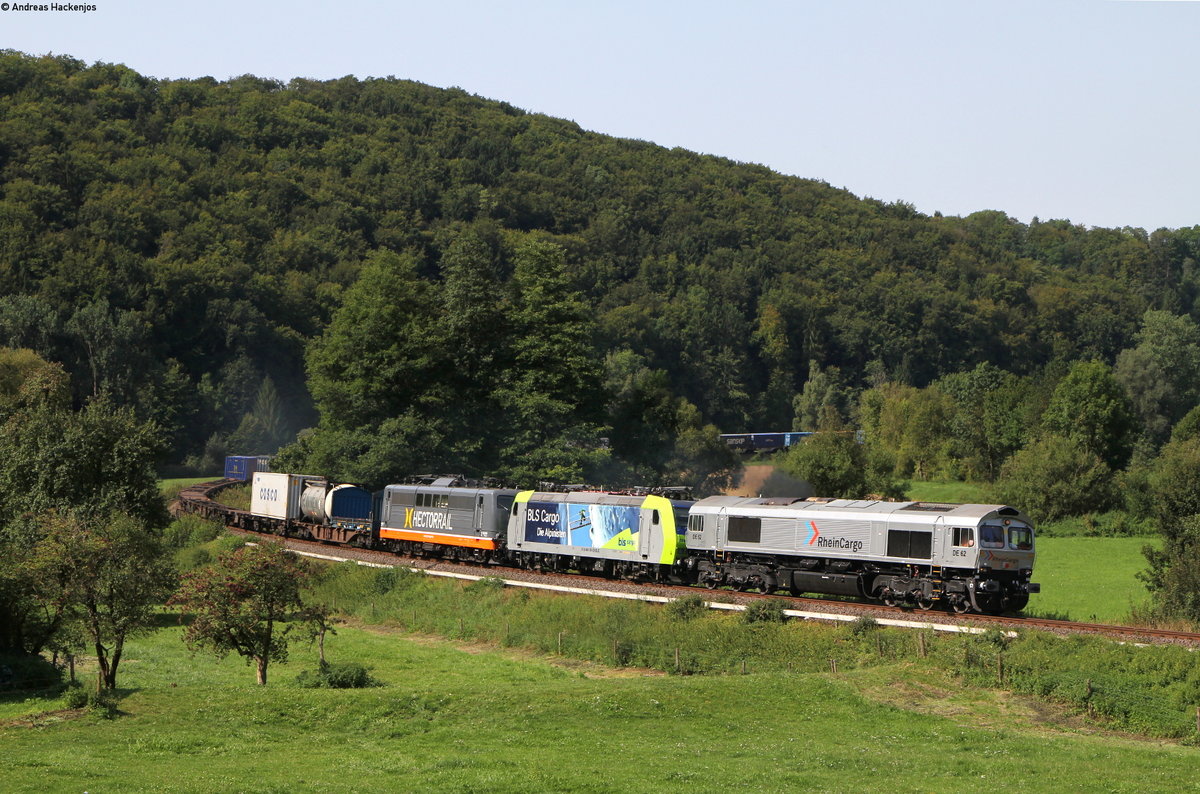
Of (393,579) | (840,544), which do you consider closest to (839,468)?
(393,579)

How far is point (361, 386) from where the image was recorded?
84.6m

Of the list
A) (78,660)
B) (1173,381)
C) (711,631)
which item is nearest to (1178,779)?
(711,631)

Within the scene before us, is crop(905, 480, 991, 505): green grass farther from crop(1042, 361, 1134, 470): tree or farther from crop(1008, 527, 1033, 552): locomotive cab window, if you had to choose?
crop(1008, 527, 1033, 552): locomotive cab window

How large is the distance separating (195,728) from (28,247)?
468 ft

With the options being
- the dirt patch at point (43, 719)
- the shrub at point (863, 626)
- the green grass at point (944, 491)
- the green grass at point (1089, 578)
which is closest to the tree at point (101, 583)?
the dirt patch at point (43, 719)

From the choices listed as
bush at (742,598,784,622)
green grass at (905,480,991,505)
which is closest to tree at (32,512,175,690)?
bush at (742,598,784,622)

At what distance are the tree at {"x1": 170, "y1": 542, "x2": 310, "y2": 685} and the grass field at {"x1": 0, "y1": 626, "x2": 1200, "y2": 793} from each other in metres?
1.39

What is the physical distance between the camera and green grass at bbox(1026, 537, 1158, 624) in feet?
171

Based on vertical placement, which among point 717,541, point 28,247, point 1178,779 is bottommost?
point 1178,779

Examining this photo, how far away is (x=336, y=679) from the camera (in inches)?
1430

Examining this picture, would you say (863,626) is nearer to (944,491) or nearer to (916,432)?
(944,491)

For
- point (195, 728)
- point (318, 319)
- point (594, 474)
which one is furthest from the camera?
point (318, 319)

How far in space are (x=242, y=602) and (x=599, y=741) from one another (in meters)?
14.2

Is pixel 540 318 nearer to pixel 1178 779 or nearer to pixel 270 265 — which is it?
pixel 1178 779
